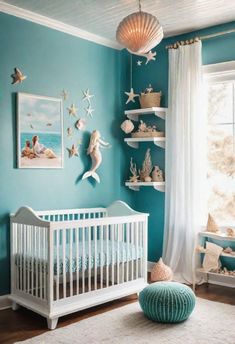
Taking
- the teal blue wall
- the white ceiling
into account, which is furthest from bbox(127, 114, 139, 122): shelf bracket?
the white ceiling

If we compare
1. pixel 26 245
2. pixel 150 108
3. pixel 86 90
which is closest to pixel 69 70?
pixel 86 90

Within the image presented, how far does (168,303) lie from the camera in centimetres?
290

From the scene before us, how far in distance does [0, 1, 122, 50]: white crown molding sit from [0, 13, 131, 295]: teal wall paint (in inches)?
1.7

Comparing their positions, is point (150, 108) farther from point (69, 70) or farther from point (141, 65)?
point (69, 70)

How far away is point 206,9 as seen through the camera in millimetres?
3607

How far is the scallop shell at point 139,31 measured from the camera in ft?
8.86

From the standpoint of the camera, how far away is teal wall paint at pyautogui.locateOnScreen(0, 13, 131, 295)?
3.54m

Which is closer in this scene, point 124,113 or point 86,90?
point 86,90

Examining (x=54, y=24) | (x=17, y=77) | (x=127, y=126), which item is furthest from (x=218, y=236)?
(x=54, y=24)

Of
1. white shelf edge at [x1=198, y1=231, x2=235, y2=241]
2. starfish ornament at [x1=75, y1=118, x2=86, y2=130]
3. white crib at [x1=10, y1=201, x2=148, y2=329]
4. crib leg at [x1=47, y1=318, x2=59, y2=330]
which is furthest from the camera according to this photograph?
starfish ornament at [x1=75, y1=118, x2=86, y2=130]

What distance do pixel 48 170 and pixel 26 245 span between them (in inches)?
31.3

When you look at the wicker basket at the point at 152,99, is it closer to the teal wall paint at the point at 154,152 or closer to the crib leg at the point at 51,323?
the teal wall paint at the point at 154,152

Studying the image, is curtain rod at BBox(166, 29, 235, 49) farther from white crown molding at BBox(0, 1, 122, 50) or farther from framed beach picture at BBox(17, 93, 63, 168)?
framed beach picture at BBox(17, 93, 63, 168)

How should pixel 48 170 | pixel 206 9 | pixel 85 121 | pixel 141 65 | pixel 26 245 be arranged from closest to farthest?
1. pixel 26 245
2. pixel 206 9
3. pixel 48 170
4. pixel 85 121
5. pixel 141 65
